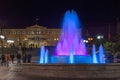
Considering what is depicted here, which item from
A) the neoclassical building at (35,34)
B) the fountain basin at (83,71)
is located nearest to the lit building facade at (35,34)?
the neoclassical building at (35,34)

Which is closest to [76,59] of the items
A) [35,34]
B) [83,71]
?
[83,71]

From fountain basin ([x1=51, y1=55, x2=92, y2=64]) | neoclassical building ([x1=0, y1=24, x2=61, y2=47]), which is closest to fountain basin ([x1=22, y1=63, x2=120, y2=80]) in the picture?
fountain basin ([x1=51, y1=55, x2=92, y2=64])

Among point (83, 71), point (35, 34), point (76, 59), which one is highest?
point (35, 34)

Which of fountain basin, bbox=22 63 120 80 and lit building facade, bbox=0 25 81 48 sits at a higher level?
lit building facade, bbox=0 25 81 48

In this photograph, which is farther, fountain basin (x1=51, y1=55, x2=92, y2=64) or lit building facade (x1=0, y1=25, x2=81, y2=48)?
lit building facade (x1=0, y1=25, x2=81, y2=48)

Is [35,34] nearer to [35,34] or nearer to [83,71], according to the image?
[35,34]

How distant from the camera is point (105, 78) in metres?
19.4

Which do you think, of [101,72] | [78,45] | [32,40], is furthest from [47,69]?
[32,40]

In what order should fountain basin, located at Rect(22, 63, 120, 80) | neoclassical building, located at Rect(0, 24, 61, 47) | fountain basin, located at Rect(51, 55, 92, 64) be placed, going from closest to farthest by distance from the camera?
1. fountain basin, located at Rect(22, 63, 120, 80)
2. fountain basin, located at Rect(51, 55, 92, 64)
3. neoclassical building, located at Rect(0, 24, 61, 47)

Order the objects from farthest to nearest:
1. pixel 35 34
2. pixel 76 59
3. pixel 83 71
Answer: pixel 35 34 → pixel 76 59 → pixel 83 71

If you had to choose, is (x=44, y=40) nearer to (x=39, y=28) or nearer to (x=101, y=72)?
(x=39, y=28)

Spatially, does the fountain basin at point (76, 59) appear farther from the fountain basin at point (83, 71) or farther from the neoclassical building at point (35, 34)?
the neoclassical building at point (35, 34)

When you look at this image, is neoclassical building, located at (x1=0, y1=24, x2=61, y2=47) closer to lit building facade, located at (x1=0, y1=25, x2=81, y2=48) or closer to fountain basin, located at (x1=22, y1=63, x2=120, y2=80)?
lit building facade, located at (x1=0, y1=25, x2=81, y2=48)

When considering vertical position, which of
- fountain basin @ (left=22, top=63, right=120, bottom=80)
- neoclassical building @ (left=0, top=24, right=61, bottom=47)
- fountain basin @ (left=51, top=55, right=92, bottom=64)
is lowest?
fountain basin @ (left=22, top=63, right=120, bottom=80)
